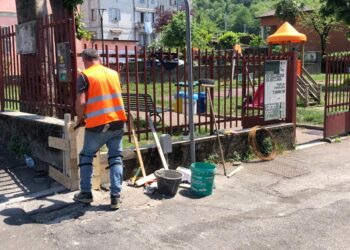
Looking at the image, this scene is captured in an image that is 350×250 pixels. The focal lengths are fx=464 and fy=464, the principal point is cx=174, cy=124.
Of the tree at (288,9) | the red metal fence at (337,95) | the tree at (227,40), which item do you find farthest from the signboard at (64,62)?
the tree at (227,40)

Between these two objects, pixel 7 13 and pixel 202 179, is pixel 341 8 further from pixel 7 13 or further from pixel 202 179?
pixel 7 13

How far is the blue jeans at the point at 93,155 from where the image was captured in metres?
5.28

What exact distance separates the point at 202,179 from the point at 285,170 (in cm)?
195

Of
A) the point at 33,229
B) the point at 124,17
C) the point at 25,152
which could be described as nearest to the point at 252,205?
the point at 33,229

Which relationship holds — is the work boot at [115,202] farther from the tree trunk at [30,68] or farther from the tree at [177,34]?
the tree at [177,34]

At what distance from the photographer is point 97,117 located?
5.16m

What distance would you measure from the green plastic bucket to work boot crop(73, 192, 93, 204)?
131 centimetres

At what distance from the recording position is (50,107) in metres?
6.82

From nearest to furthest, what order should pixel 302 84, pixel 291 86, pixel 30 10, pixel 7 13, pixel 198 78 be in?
pixel 198 78 < pixel 30 10 < pixel 291 86 < pixel 302 84 < pixel 7 13

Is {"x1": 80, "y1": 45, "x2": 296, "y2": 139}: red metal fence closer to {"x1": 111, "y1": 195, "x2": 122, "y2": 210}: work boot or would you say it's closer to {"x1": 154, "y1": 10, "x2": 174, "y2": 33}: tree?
{"x1": 111, "y1": 195, "x2": 122, "y2": 210}: work boot

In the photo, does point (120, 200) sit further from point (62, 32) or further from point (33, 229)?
point (62, 32)

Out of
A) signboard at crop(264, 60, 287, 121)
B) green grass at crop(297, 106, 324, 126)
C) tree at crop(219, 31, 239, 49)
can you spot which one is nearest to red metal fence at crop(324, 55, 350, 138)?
green grass at crop(297, 106, 324, 126)

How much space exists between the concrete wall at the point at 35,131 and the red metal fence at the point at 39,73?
0.21 meters

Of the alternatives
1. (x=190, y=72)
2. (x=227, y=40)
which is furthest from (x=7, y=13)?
(x=190, y=72)
